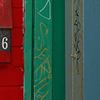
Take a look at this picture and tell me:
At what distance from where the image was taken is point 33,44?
6.10ft

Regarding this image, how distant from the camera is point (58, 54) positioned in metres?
1.90

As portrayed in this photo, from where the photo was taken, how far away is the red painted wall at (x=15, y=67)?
1.88 meters

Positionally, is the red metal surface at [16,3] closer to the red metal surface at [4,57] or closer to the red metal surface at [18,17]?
the red metal surface at [18,17]

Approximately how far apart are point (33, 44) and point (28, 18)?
0.23 meters

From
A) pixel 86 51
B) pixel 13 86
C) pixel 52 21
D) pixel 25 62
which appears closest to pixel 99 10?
pixel 86 51

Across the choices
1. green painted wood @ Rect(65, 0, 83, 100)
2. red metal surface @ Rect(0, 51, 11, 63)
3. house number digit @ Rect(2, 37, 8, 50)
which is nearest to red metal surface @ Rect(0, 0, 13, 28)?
house number digit @ Rect(2, 37, 8, 50)

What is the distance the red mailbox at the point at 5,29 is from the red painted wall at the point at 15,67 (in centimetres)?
5

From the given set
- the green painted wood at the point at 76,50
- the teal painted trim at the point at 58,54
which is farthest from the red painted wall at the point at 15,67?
the green painted wood at the point at 76,50

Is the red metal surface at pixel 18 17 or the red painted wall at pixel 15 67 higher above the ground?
the red metal surface at pixel 18 17

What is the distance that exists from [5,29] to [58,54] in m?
0.51

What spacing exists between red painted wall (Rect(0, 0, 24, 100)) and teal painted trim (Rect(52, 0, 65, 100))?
292 millimetres

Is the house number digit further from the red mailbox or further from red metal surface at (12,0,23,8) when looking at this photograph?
red metal surface at (12,0,23,8)

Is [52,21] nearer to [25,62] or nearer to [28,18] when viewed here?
[28,18]

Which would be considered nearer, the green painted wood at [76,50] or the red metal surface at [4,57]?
the green painted wood at [76,50]
